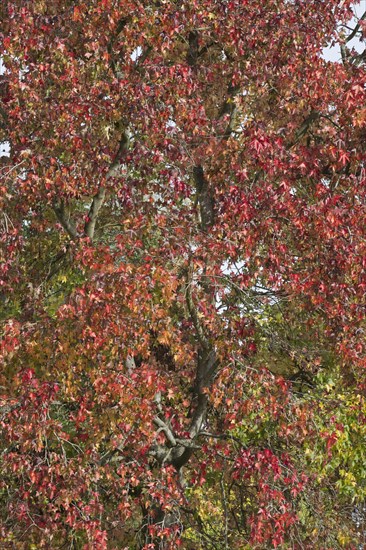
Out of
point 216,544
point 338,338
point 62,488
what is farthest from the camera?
point 216,544

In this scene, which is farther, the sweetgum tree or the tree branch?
the tree branch

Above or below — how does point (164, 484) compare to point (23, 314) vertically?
below

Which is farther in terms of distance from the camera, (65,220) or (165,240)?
(65,220)

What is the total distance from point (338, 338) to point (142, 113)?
11.1ft

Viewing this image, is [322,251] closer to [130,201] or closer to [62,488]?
[130,201]

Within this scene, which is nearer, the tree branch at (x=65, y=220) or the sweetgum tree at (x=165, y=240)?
the sweetgum tree at (x=165, y=240)

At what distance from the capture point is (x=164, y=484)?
33.0 feet

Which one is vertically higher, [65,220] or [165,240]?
[65,220]

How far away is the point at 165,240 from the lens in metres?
9.91

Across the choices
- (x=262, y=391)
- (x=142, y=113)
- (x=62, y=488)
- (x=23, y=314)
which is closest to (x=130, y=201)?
(x=142, y=113)

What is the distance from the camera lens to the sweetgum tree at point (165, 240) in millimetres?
9320

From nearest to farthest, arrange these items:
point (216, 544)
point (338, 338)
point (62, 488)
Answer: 1. point (62, 488)
2. point (338, 338)
3. point (216, 544)

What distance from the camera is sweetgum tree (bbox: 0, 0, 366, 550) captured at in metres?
9.32

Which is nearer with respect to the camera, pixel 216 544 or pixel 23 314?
pixel 23 314
